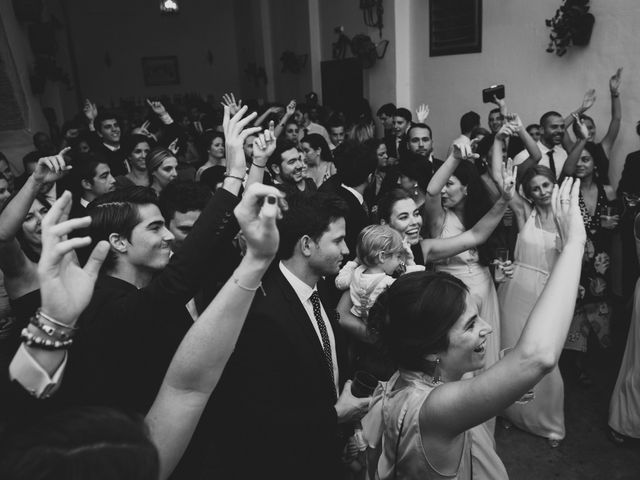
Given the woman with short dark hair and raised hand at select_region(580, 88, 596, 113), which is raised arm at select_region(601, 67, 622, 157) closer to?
raised hand at select_region(580, 88, 596, 113)

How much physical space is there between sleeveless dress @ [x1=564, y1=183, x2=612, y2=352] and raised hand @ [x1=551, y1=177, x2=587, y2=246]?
8.33 ft

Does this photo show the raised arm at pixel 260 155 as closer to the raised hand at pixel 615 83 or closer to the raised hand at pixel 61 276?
the raised hand at pixel 61 276

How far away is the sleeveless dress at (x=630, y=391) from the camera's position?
9.67 ft

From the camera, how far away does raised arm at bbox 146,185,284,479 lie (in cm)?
96

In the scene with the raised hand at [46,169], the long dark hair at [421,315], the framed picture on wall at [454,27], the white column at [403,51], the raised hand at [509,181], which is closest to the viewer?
the long dark hair at [421,315]

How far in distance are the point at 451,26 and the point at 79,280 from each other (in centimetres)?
664

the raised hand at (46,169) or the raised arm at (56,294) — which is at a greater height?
the raised hand at (46,169)

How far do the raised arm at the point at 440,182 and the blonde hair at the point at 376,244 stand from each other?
37.6 inches

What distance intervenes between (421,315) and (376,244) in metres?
0.92

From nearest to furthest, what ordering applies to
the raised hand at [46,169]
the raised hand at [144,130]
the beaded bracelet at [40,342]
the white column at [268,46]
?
the beaded bracelet at [40,342], the raised hand at [46,169], the raised hand at [144,130], the white column at [268,46]

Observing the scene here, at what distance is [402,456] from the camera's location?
133 cm

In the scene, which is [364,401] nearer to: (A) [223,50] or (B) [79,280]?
(B) [79,280]

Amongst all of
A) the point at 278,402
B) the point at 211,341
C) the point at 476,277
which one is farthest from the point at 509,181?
the point at 211,341

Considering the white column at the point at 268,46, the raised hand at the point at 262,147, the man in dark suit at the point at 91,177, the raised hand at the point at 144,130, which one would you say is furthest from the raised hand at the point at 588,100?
the white column at the point at 268,46
